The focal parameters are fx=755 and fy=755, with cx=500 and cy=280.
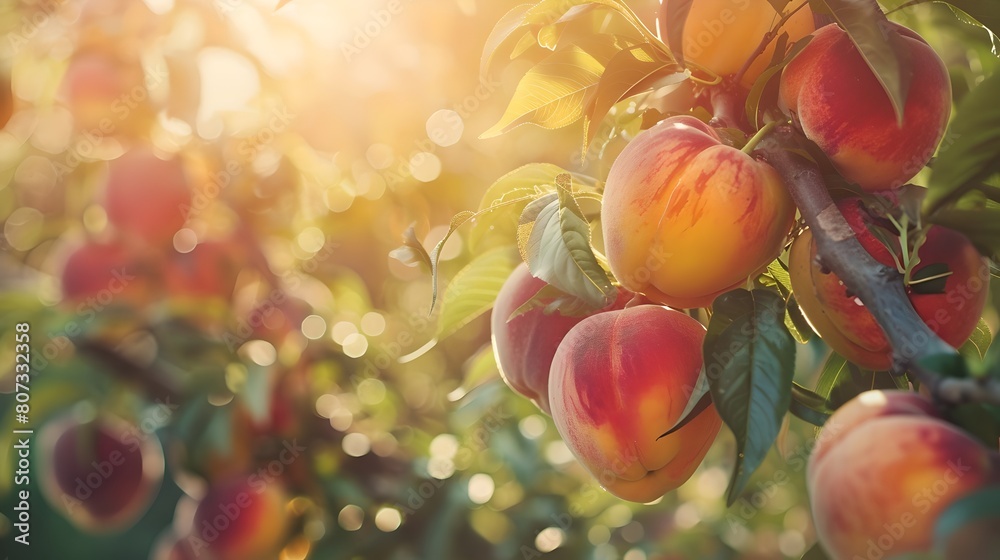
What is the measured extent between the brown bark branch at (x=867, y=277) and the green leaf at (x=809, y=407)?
8 cm

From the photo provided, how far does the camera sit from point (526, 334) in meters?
0.63

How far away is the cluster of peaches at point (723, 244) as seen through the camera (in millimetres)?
442

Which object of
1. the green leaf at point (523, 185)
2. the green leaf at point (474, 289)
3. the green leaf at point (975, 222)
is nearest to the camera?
the green leaf at point (975, 222)

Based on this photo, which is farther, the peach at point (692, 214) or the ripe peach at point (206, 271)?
the ripe peach at point (206, 271)

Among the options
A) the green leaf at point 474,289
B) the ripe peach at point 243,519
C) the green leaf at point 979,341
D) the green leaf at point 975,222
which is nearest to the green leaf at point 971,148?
the green leaf at point 975,222

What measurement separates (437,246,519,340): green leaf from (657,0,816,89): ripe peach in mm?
269

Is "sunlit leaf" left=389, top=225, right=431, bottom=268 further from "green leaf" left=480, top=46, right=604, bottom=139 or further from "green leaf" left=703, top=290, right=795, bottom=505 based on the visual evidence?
"green leaf" left=703, top=290, right=795, bottom=505

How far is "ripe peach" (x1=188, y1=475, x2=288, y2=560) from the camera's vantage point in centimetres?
128

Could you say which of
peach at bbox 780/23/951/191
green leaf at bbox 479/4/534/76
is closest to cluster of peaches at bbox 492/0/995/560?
peach at bbox 780/23/951/191

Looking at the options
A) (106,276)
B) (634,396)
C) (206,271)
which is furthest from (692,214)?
(106,276)

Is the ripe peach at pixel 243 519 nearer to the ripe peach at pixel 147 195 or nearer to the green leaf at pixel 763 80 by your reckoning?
the ripe peach at pixel 147 195

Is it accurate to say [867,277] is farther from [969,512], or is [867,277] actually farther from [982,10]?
[982,10]

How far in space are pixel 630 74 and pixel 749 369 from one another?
0.74 ft

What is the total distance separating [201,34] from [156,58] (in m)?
0.08
